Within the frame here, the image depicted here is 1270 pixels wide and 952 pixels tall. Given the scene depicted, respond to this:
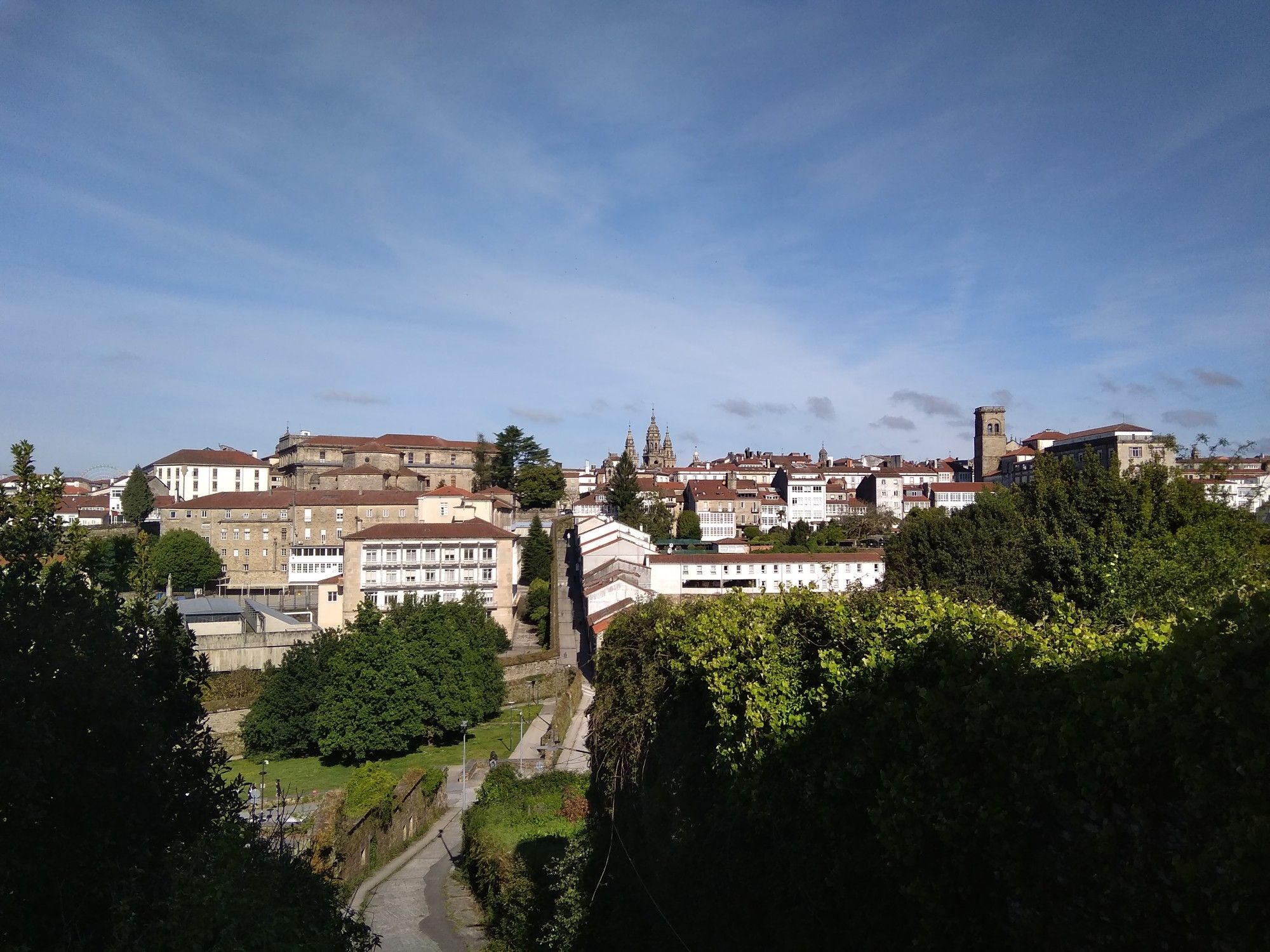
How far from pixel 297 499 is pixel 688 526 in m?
35.5

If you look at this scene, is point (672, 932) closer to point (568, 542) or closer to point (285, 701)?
point (285, 701)

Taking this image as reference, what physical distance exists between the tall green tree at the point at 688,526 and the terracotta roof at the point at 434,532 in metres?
29.9

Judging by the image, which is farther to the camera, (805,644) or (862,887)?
(805,644)

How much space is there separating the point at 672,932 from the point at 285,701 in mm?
28187

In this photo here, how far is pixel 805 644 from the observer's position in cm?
738

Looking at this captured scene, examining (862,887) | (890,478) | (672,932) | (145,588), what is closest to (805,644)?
(862,887)

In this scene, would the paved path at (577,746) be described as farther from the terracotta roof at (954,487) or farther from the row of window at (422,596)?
the terracotta roof at (954,487)

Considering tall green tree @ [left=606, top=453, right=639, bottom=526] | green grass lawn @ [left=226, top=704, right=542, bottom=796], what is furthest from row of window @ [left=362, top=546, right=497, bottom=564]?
tall green tree @ [left=606, top=453, right=639, bottom=526]

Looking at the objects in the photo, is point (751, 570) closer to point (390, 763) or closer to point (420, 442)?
point (390, 763)

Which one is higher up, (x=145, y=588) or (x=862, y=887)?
(x=145, y=588)

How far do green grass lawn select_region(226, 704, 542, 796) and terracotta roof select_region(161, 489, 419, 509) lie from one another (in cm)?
3189

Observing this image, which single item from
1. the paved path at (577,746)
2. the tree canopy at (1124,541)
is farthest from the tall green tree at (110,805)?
the paved path at (577,746)

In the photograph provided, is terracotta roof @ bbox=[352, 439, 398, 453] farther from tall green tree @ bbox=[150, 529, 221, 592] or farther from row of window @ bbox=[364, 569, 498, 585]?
row of window @ bbox=[364, 569, 498, 585]

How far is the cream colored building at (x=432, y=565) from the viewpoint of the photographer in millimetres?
46844
